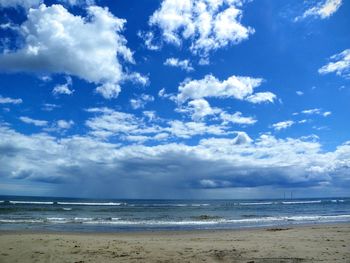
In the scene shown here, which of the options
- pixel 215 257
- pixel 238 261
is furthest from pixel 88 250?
pixel 238 261

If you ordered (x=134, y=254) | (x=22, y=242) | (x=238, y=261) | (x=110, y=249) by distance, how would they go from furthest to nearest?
(x=22, y=242) → (x=110, y=249) → (x=134, y=254) → (x=238, y=261)

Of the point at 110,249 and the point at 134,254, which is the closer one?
the point at 134,254

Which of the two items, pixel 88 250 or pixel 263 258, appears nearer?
pixel 263 258

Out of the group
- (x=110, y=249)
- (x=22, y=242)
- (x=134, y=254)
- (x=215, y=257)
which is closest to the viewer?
(x=215, y=257)

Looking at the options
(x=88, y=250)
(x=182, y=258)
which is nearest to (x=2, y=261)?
(x=88, y=250)

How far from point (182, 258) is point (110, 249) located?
10.3 feet

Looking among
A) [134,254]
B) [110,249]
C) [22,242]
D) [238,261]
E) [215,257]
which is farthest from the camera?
[22,242]

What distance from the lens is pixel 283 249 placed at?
36.4 feet

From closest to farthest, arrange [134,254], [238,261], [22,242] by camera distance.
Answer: [238,261] < [134,254] < [22,242]

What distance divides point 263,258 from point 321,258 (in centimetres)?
166

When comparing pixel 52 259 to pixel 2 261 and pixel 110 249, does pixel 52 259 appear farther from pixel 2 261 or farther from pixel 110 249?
pixel 110 249

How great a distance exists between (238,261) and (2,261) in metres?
6.92

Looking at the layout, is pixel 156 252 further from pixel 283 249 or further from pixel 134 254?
pixel 283 249

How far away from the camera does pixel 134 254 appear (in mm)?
10859
